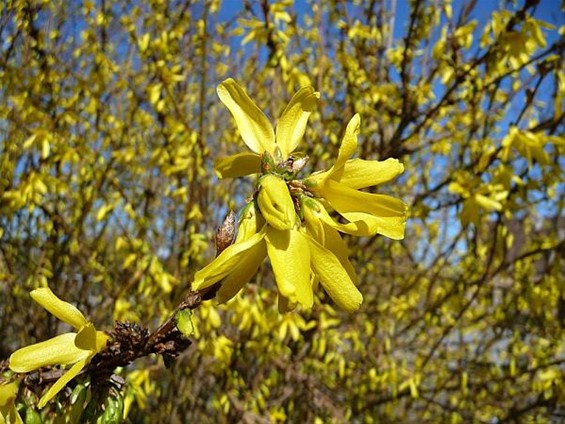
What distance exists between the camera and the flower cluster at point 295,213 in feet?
2.36

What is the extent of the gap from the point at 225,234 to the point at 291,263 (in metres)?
0.10

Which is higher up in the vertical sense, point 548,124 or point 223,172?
point 548,124

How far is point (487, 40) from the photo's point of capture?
9.52ft

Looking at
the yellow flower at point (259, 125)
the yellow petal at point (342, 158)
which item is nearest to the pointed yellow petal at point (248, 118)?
→ the yellow flower at point (259, 125)

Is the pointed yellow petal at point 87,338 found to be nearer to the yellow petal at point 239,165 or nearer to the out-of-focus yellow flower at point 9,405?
the out-of-focus yellow flower at point 9,405

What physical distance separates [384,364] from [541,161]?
1.63 metres

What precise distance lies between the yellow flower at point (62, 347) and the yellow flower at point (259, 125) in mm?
309

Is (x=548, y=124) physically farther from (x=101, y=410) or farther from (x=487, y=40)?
(x=101, y=410)

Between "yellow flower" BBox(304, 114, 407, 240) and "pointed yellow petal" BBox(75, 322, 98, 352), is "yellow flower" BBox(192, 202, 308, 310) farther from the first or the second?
"pointed yellow petal" BBox(75, 322, 98, 352)

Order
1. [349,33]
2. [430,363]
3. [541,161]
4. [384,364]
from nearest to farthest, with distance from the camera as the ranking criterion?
[541,161] → [349,33] → [384,364] → [430,363]

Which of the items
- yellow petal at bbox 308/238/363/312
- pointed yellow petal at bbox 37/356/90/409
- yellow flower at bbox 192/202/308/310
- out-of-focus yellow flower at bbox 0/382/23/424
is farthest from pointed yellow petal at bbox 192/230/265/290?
out-of-focus yellow flower at bbox 0/382/23/424

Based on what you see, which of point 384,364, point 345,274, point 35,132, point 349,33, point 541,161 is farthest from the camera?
point 384,364

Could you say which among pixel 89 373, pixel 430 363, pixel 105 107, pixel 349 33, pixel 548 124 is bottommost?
pixel 430 363

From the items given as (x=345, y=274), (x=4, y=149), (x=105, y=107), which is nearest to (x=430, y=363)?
(x=105, y=107)
